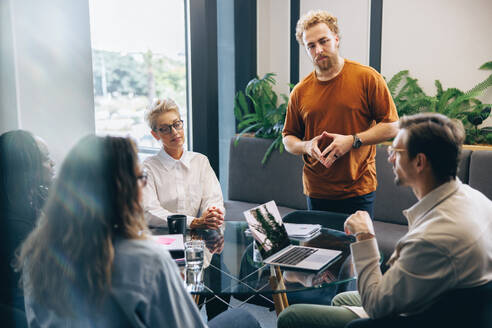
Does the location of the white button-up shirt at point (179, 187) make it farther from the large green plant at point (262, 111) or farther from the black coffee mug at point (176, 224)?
the large green plant at point (262, 111)

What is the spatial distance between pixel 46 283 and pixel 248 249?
1140 mm

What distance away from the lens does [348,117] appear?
2520 millimetres

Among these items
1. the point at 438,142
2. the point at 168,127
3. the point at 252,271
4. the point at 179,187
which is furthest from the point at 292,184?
the point at 438,142

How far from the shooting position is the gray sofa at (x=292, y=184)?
3.13 meters

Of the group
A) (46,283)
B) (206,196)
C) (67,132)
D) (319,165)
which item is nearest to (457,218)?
(46,283)

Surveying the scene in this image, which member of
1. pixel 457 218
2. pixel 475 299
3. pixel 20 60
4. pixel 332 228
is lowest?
pixel 332 228

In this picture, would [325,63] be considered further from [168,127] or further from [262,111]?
[262,111]

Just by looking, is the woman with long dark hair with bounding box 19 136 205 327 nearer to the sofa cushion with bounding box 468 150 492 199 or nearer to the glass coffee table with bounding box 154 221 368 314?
the glass coffee table with bounding box 154 221 368 314

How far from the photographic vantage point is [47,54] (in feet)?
9.43

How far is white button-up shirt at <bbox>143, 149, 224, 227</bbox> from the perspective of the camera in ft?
8.16

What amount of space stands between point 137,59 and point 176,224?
2.90 metres

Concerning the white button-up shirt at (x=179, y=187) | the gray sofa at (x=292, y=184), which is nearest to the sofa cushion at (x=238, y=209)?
the gray sofa at (x=292, y=184)

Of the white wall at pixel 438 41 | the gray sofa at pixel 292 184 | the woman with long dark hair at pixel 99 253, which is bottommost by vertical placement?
the gray sofa at pixel 292 184

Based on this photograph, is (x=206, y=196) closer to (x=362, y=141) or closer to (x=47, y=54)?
(x=362, y=141)
